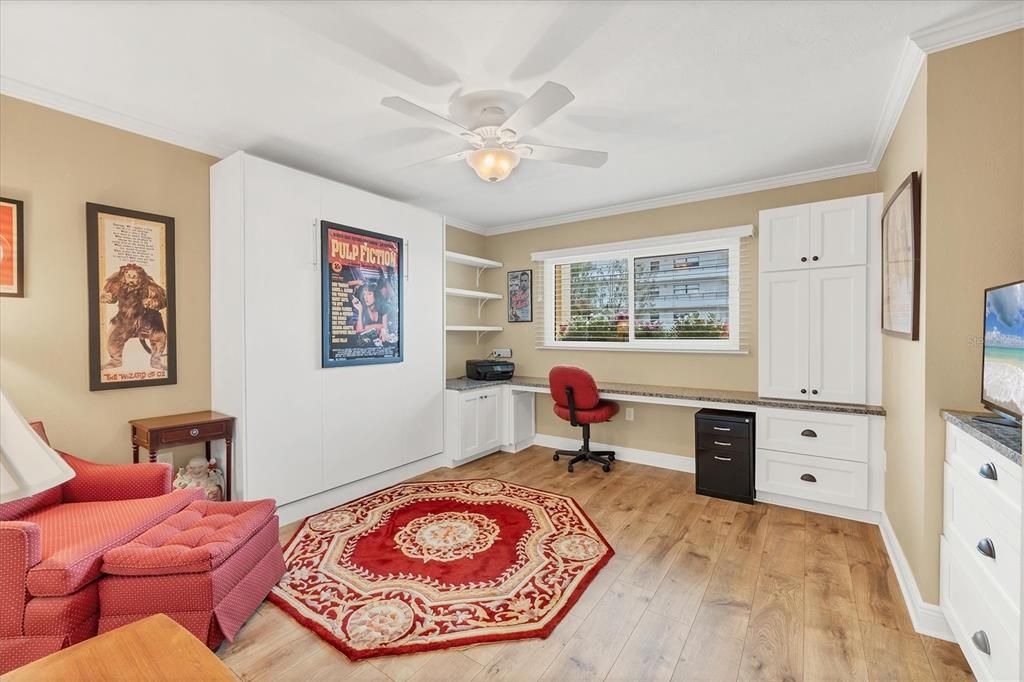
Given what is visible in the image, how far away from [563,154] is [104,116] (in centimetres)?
260

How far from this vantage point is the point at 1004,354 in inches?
61.0

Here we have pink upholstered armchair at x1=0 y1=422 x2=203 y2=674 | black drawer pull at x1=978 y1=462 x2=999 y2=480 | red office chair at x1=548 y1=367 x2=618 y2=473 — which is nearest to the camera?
black drawer pull at x1=978 y1=462 x2=999 y2=480

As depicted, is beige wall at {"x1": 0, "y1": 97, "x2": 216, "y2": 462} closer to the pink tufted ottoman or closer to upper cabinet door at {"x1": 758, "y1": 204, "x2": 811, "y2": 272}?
the pink tufted ottoman

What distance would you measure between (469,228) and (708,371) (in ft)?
9.65

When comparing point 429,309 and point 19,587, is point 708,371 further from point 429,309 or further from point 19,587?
point 19,587

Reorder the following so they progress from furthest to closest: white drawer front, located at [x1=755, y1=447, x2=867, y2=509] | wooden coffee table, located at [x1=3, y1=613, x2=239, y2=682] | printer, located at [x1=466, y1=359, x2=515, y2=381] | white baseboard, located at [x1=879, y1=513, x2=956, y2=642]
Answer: printer, located at [x1=466, y1=359, x2=515, y2=381], white drawer front, located at [x1=755, y1=447, x2=867, y2=509], white baseboard, located at [x1=879, y1=513, x2=956, y2=642], wooden coffee table, located at [x1=3, y1=613, x2=239, y2=682]

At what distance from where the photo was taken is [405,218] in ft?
12.3

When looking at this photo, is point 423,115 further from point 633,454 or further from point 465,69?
point 633,454

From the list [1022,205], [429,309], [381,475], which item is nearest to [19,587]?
Result: [381,475]

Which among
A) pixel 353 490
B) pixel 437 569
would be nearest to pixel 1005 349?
pixel 437 569

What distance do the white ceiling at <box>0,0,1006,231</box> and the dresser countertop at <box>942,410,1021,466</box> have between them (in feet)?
5.18

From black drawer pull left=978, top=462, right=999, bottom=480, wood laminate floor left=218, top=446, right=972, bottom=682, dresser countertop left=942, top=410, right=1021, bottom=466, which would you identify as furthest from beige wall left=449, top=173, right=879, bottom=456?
black drawer pull left=978, top=462, right=999, bottom=480

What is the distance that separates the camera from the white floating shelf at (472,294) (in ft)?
14.5

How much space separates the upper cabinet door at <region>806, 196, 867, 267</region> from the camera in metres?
2.98
